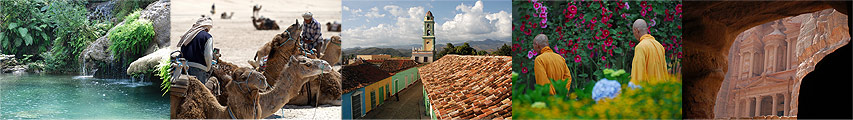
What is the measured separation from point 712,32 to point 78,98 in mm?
9783

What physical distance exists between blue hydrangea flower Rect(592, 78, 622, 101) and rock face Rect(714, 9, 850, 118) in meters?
4.17

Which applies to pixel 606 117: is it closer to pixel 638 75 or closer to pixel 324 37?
pixel 638 75

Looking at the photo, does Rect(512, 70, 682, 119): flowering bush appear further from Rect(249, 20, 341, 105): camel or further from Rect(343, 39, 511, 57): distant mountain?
Rect(249, 20, 341, 105): camel

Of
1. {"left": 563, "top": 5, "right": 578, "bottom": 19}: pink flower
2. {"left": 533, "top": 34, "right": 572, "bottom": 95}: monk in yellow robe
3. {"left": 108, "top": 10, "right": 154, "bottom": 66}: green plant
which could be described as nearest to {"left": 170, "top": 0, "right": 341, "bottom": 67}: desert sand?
{"left": 533, "top": 34, "right": 572, "bottom": 95}: monk in yellow robe

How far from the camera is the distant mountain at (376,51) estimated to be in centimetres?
469

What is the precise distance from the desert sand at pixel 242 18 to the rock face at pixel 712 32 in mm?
4356

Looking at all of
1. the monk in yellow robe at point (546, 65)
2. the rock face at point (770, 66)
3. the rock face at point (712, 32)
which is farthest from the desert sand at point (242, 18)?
the rock face at point (770, 66)

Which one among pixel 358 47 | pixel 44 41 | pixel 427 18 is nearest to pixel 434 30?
pixel 427 18

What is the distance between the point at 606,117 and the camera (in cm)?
455

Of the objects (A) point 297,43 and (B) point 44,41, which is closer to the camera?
(A) point 297,43

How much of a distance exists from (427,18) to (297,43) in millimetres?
1397

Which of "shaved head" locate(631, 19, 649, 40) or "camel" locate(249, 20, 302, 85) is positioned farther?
"camel" locate(249, 20, 302, 85)

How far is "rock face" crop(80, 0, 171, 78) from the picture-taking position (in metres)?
7.52

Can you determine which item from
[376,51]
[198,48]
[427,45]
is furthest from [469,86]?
[198,48]
